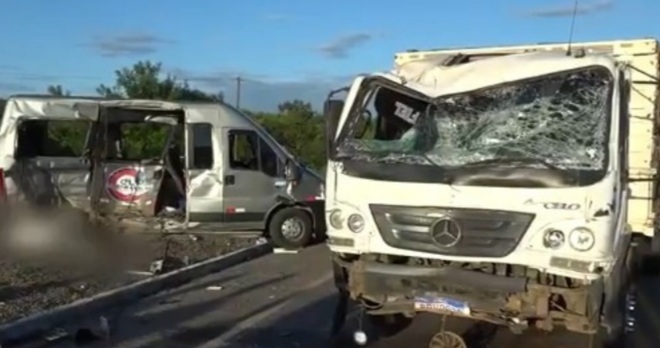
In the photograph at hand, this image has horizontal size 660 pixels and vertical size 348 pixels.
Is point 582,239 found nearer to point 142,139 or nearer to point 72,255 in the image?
point 72,255

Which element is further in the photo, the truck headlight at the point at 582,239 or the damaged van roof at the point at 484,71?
the damaged van roof at the point at 484,71

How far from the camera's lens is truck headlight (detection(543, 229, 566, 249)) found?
6980mm

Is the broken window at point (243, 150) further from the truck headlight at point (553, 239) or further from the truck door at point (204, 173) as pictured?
the truck headlight at point (553, 239)

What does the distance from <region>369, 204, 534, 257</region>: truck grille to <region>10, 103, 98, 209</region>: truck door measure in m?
8.68

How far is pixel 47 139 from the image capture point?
15703mm

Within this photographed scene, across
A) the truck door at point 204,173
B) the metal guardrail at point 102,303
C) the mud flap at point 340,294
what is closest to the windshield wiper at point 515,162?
the mud flap at point 340,294

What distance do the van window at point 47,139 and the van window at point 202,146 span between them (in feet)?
5.67

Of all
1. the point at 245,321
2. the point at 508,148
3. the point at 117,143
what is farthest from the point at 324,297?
the point at 117,143

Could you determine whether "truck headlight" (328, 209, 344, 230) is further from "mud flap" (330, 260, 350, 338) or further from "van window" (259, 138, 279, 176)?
"van window" (259, 138, 279, 176)

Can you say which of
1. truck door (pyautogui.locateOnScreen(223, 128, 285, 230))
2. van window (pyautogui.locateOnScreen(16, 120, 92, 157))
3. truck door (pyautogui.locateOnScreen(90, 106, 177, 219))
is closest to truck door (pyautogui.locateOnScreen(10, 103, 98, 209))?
van window (pyautogui.locateOnScreen(16, 120, 92, 157))

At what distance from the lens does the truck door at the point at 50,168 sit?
15.0m

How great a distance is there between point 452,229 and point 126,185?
916 centimetres

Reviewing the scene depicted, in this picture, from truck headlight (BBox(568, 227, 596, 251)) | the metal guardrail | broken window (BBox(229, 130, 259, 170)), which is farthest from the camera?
broken window (BBox(229, 130, 259, 170))

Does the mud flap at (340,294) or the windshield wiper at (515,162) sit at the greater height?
the windshield wiper at (515,162)
